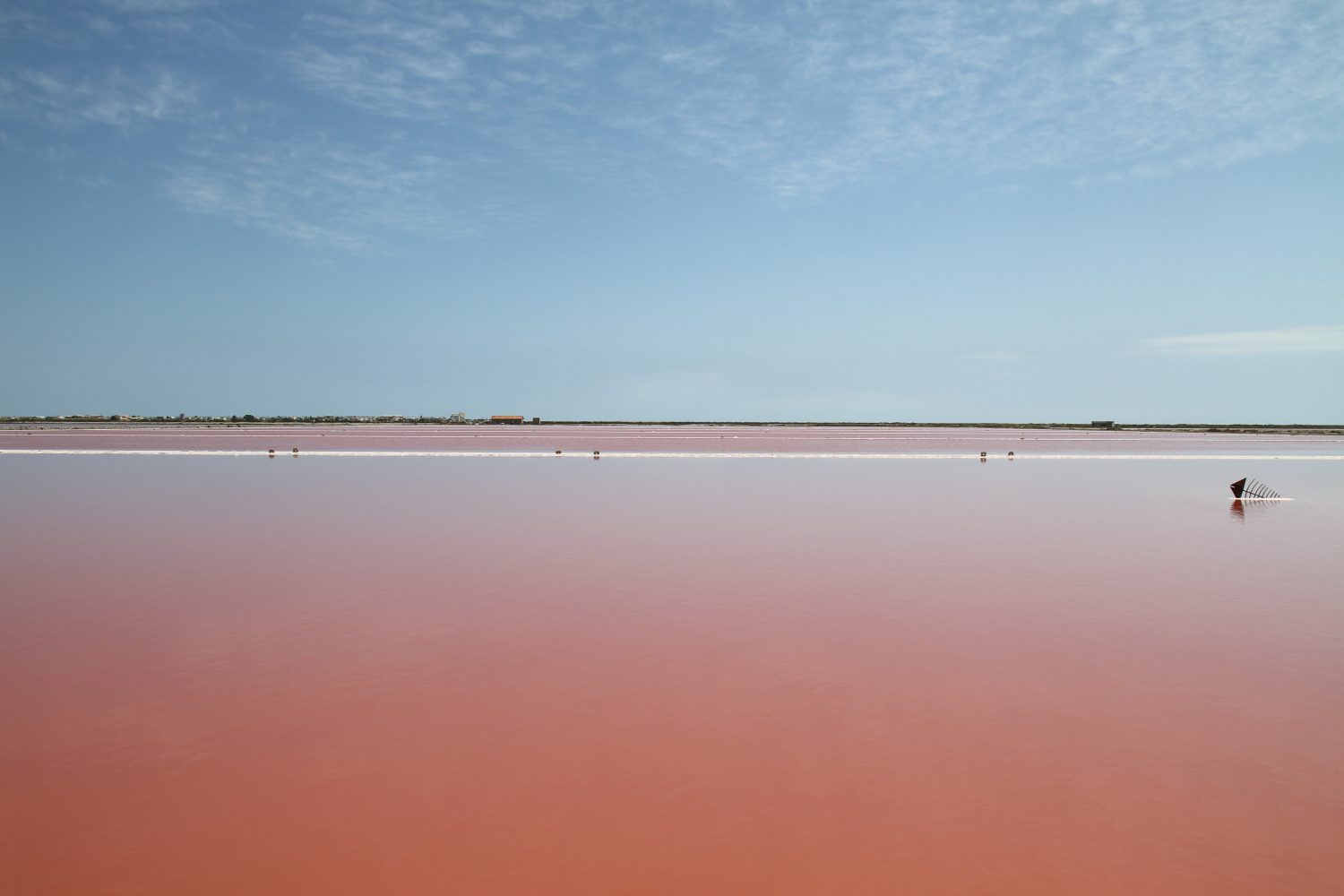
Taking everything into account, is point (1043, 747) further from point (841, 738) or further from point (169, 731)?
point (169, 731)

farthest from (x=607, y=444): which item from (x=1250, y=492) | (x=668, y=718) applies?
(x=668, y=718)

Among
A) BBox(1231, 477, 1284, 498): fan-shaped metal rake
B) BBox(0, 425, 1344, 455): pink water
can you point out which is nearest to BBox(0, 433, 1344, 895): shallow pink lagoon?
BBox(1231, 477, 1284, 498): fan-shaped metal rake

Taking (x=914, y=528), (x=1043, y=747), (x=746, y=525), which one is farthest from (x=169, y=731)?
(x=914, y=528)

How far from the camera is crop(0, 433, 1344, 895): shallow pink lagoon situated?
4.47 meters

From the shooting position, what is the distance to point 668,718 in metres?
6.38

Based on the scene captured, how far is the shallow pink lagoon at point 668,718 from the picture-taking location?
447 cm

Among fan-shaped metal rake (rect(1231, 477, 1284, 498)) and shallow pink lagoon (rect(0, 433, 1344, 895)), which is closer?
shallow pink lagoon (rect(0, 433, 1344, 895))

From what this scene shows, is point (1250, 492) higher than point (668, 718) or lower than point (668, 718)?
higher

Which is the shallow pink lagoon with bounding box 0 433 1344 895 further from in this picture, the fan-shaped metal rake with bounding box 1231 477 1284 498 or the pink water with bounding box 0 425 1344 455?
the pink water with bounding box 0 425 1344 455

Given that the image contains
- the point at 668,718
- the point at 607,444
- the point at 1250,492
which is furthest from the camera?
the point at 607,444

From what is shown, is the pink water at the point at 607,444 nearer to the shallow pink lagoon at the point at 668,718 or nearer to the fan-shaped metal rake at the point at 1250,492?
the fan-shaped metal rake at the point at 1250,492

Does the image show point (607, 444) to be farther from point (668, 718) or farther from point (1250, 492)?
point (668, 718)

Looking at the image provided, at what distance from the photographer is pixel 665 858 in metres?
4.45

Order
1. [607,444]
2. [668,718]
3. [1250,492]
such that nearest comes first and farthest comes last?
[668,718]
[1250,492]
[607,444]
